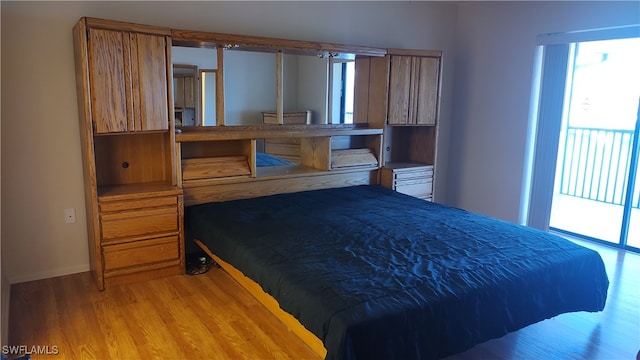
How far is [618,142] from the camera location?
480 cm

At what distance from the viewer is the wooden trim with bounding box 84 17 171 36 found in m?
2.69

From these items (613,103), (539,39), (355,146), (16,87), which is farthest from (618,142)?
(16,87)

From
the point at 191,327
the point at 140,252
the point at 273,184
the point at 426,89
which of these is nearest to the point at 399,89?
the point at 426,89

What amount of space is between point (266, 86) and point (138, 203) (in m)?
1.39

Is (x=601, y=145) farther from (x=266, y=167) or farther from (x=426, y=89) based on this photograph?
(x=266, y=167)

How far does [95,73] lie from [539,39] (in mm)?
3607

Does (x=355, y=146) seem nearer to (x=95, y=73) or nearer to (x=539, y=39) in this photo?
(x=539, y=39)

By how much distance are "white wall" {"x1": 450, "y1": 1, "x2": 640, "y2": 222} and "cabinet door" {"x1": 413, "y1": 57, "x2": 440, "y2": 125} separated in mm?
662

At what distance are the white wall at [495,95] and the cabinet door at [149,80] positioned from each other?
3.09 m

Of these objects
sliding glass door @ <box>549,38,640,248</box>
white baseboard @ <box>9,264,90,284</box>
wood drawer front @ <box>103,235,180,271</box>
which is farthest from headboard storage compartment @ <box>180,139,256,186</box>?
sliding glass door @ <box>549,38,640,248</box>

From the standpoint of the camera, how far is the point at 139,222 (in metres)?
2.96

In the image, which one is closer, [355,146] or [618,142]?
[355,146]

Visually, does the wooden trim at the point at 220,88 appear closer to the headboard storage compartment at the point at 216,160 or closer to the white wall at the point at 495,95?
the headboard storage compartment at the point at 216,160

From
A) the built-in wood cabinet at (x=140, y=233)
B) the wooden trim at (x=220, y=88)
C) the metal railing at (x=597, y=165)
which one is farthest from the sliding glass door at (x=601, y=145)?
the built-in wood cabinet at (x=140, y=233)
